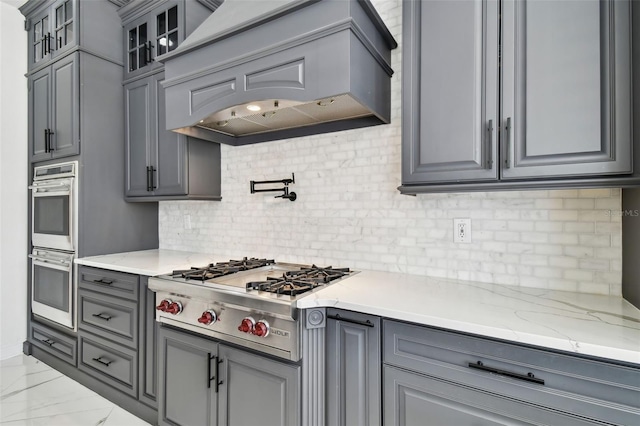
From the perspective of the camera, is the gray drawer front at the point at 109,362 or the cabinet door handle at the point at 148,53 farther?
the cabinet door handle at the point at 148,53

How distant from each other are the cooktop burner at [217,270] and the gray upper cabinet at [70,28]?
85.5 inches

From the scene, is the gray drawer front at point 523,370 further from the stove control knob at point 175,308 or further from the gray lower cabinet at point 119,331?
the gray lower cabinet at point 119,331

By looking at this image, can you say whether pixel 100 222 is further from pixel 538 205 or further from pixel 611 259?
pixel 611 259

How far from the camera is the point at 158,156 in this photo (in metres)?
2.75

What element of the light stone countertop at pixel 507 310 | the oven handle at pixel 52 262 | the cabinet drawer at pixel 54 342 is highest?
the light stone countertop at pixel 507 310

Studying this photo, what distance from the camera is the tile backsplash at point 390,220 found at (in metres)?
1.54

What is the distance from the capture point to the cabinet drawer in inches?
108

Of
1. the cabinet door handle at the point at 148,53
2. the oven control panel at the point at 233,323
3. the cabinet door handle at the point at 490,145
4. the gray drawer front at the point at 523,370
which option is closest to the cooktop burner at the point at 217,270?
the oven control panel at the point at 233,323

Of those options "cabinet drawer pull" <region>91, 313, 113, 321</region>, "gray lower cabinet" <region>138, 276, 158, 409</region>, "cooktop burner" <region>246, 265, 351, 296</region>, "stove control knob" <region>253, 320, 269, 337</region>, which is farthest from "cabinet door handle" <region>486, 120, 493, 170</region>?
"cabinet drawer pull" <region>91, 313, 113, 321</region>

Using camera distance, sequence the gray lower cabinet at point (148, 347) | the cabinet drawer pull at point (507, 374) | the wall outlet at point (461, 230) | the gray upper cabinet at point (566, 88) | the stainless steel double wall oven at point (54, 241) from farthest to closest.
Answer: the stainless steel double wall oven at point (54, 241)
the gray lower cabinet at point (148, 347)
the wall outlet at point (461, 230)
the gray upper cabinet at point (566, 88)
the cabinet drawer pull at point (507, 374)

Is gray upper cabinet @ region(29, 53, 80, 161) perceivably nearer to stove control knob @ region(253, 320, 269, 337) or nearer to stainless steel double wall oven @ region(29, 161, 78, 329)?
stainless steel double wall oven @ region(29, 161, 78, 329)

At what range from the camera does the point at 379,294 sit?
152 centimetres

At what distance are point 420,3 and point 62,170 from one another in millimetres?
3038

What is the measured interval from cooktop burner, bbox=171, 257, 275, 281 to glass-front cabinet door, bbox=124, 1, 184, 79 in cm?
177
